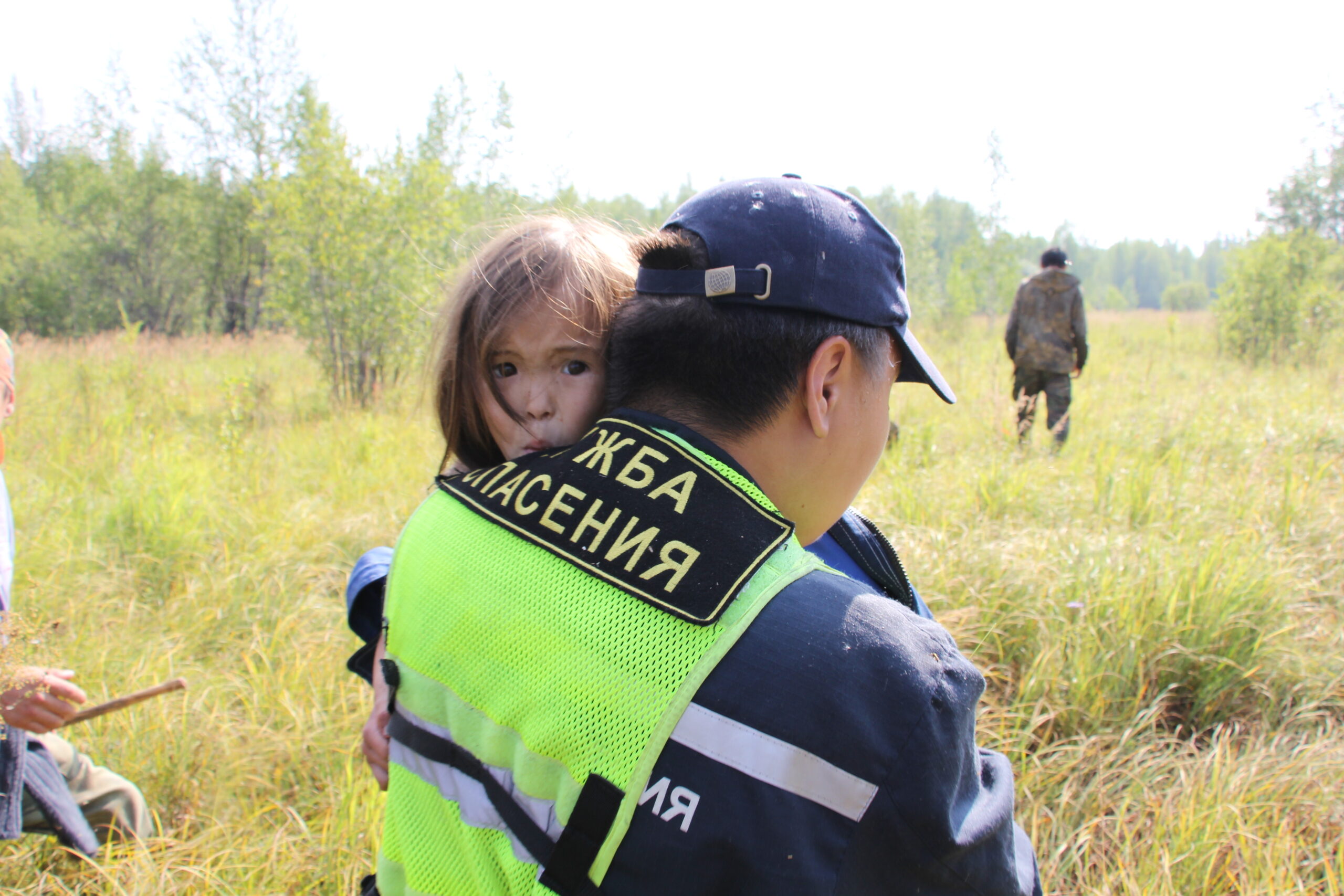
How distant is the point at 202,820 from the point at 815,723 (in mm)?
Result: 2525

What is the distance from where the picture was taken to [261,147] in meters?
24.0

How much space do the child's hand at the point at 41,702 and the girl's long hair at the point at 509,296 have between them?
44.7 inches


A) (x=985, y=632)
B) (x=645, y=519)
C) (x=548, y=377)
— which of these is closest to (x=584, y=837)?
(x=645, y=519)

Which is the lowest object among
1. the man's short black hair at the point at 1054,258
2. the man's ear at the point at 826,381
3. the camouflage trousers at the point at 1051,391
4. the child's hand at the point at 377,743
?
the child's hand at the point at 377,743

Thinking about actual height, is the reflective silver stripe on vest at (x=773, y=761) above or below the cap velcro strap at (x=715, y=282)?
below

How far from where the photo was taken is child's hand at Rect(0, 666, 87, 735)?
1.81 meters

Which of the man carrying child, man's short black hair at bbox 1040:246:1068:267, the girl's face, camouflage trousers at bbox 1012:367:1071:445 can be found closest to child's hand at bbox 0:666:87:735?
the girl's face

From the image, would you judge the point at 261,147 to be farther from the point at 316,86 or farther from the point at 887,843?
the point at 887,843

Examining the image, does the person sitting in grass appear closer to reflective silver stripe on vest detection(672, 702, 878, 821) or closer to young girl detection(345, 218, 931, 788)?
young girl detection(345, 218, 931, 788)

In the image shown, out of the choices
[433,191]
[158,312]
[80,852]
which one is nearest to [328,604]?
[80,852]

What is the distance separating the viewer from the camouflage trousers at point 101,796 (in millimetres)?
2246

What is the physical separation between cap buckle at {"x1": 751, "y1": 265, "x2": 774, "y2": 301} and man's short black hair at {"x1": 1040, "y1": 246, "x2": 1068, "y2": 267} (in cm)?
726

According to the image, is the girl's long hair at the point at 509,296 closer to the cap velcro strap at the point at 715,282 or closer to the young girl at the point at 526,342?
the young girl at the point at 526,342

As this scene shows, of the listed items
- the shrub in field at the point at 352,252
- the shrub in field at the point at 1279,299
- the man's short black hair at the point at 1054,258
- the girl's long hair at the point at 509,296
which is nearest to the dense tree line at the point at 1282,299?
the shrub in field at the point at 1279,299
